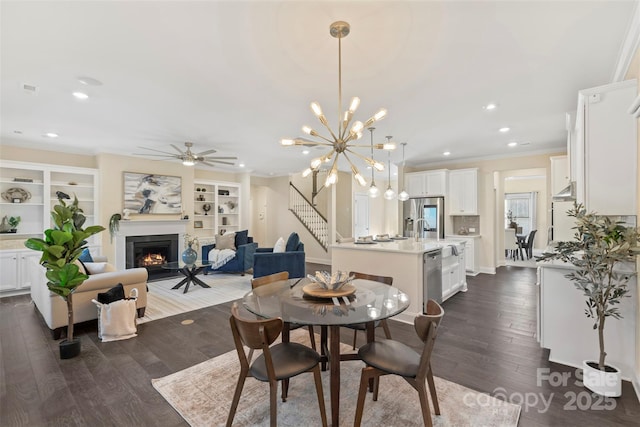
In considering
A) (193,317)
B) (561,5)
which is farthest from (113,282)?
(561,5)

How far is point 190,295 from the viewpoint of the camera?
4.98m

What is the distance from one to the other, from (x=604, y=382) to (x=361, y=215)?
8099mm

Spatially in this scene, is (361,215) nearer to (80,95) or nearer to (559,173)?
(559,173)

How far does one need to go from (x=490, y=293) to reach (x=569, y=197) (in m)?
2.19

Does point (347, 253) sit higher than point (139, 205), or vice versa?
point (139, 205)

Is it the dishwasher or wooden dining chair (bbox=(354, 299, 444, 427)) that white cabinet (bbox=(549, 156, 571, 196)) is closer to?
the dishwasher

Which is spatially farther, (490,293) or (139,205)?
(139,205)

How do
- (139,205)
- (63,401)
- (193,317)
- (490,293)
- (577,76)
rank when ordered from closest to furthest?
(63,401) < (577,76) < (193,317) < (490,293) < (139,205)

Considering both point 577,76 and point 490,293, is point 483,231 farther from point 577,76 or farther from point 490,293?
point 577,76

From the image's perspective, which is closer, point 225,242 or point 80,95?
point 80,95

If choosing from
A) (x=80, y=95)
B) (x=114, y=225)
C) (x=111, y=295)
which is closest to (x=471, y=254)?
(x=111, y=295)

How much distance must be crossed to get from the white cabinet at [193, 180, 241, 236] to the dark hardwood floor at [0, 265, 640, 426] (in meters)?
4.05

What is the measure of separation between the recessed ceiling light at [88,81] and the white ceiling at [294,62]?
8 centimetres

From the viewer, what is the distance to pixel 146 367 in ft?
8.77
